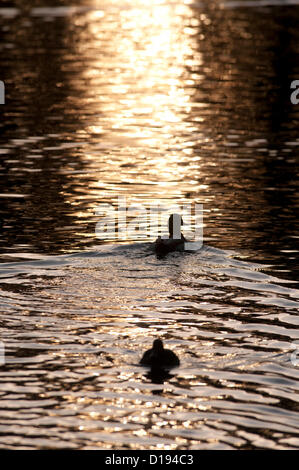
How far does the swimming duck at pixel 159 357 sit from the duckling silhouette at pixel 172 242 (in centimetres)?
657

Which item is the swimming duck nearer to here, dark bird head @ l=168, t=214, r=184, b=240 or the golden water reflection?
dark bird head @ l=168, t=214, r=184, b=240

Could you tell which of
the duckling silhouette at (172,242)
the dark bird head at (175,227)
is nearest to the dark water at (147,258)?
the duckling silhouette at (172,242)

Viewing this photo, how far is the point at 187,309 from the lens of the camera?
733 inches

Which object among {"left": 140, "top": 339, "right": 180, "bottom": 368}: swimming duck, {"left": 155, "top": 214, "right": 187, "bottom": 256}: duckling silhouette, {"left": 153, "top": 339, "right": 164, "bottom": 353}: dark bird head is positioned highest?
{"left": 155, "top": 214, "right": 187, "bottom": 256}: duckling silhouette

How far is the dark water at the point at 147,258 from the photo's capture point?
14.3 meters

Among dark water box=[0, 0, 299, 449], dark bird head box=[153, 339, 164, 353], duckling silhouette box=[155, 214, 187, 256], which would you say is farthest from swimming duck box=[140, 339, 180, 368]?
duckling silhouette box=[155, 214, 187, 256]

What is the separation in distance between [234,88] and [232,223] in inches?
861

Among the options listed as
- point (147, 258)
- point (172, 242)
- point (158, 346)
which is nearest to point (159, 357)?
point (158, 346)

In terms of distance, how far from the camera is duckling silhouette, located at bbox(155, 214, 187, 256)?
2209cm

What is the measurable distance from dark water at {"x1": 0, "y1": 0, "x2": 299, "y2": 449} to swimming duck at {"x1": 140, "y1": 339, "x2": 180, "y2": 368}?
0.69 feet

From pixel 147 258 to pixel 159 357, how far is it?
680cm

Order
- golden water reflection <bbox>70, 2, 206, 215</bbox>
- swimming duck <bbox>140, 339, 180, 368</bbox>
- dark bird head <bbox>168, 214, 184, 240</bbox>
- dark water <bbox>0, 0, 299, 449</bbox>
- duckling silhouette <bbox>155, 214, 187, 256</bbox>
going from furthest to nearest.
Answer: golden water reflection <bbox>70, 2, 206, 215</bbox> → dark bird head <bbox>168, 214, 184, 240</bbox> → duckling silhouette <bbox>155, 214, 187, 256</bbox> → swimming duck <bbox>140, 339, 180, 368</bbox> → dark water <bbox>0, 0, 299, 449</bbox>

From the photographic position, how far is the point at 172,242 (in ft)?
72.9
